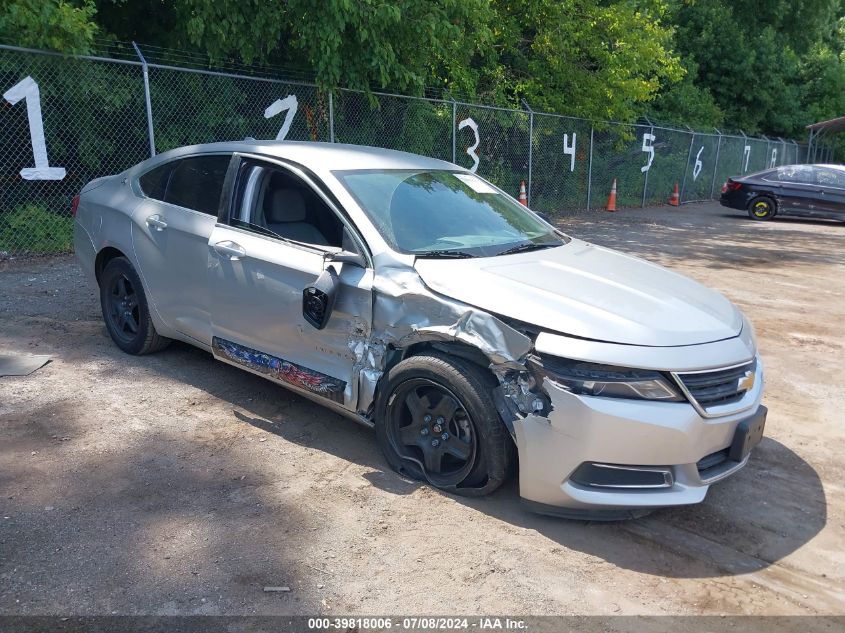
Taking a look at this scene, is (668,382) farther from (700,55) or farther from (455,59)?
(700,55)

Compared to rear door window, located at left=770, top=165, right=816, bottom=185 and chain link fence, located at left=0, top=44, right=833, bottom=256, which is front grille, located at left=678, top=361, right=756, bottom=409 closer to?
chain link fence, located at left=0, top=44, right=833, bottom=256

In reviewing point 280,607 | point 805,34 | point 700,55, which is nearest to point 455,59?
point 280,607

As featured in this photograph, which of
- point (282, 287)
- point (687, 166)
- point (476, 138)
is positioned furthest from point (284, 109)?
point (687, 166)

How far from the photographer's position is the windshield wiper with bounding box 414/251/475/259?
12.8 ft

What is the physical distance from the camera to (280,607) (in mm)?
2807

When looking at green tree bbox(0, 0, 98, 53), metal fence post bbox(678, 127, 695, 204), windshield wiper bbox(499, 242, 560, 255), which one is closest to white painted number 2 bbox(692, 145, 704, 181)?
metal fence post bbox(678, 127, 695, 204)

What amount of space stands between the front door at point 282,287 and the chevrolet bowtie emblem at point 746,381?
186cm

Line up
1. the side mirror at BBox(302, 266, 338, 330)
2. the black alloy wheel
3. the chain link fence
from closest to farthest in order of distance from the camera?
the black alloy wheel < the side mirror at BBox(302, 266, 338, 330) < the chain link fence

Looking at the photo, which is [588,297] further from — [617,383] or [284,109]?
[284,109]

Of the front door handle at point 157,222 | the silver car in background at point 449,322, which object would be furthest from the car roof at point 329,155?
the front door handle at point 157,222

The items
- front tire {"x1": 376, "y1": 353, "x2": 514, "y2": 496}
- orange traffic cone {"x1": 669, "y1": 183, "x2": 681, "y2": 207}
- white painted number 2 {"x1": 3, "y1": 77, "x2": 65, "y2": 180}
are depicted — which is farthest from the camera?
orange traffic cone {"x1": 669, "y1": 183, "x2": 681, "y2": 207}

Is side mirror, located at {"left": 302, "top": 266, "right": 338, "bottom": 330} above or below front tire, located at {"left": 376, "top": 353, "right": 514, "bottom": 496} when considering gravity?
above

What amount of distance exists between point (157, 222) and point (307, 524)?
266 cm

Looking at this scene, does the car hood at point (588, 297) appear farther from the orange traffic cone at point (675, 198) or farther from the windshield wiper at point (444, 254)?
the orange traffic cone at point (675, 198)
